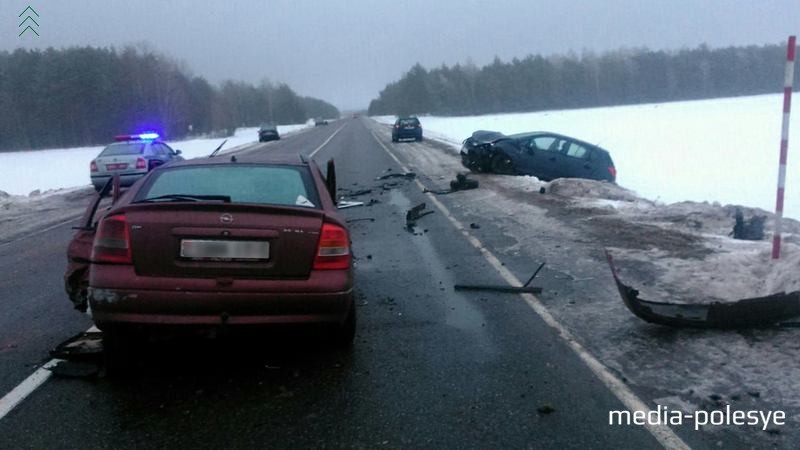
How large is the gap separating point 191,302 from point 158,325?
0.84 feet

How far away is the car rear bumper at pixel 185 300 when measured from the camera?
4098mm

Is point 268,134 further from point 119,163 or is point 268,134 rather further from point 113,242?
point 113,242

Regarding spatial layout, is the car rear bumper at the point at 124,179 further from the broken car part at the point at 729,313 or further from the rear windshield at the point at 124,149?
the broken car part at the point at 729,313

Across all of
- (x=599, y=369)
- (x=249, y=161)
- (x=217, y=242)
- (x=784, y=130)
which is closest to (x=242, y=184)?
(x=249, y=161)

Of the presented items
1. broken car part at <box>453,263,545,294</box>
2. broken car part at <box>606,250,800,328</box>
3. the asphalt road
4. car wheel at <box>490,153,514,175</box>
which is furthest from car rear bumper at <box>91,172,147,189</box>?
broken car part at <box>606,250,800,328</box>

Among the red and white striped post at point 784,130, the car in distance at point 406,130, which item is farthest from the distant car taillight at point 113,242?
the car in distance at point 406,130

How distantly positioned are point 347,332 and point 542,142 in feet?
A: 45.1

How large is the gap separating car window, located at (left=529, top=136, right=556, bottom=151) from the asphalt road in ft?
38.9

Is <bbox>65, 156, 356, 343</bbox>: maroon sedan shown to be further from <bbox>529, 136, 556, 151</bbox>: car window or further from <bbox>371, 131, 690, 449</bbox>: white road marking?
<bbox>529, 136, 556, 151</bbox>: car window

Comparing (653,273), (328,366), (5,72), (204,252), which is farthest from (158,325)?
(5,72)

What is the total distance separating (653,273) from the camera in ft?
23.0

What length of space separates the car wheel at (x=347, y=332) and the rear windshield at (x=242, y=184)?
2.76 feet

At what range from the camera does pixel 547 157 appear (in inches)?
687

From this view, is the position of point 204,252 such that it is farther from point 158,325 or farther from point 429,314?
point 429,314
